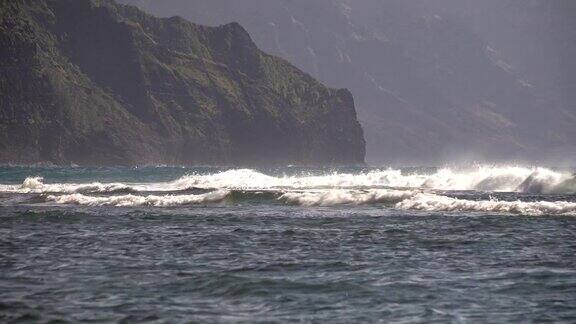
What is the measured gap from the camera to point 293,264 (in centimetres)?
2250

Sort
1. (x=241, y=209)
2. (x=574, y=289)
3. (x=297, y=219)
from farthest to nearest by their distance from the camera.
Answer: (x=241, y=209) < (x=297, y=219) < (x=574, y=289)

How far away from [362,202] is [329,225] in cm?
1511

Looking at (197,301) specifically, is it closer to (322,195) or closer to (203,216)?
(203,216)

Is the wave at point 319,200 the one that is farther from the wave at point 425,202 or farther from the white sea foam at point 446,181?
the white sea foam at point 446,181

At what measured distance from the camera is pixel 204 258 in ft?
77.8

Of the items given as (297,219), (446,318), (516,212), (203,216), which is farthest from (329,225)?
(446,318)

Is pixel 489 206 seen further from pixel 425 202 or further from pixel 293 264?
pixel 293 264

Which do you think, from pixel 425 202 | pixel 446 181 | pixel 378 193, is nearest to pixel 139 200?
pixel 378 193

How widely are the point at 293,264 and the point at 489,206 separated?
21.2 meters

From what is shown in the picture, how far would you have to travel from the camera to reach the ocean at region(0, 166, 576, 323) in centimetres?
1677

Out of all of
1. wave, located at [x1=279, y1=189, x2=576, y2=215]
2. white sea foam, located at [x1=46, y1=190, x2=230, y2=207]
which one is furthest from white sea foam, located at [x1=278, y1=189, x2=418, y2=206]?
white sea foam, located at [x1=46, y1=190, x2=230, y2=207]

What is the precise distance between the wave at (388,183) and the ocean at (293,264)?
22.7 meters

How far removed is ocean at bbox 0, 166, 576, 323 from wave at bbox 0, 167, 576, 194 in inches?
895

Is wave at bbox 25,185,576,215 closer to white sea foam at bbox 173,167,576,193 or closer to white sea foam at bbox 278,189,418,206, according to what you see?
white sea foam at bbox 278,189,418,206
